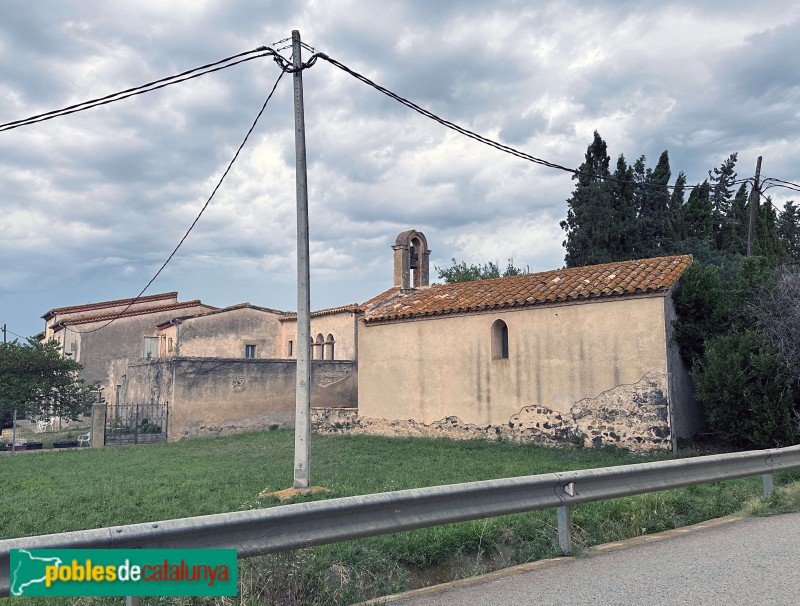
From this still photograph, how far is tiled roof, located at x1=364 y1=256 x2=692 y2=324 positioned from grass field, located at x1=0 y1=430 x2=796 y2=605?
384 centimetres

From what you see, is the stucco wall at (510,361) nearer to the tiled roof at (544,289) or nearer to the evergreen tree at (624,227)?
the tiled roof at (544,289)

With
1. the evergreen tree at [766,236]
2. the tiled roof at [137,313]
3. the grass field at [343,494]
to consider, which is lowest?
the grass field at [343,494]

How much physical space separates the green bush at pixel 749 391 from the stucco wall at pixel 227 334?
2443 centimetres

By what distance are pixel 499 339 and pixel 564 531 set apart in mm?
12824

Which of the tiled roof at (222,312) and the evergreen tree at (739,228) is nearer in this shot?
the tiled roof at (222,312)

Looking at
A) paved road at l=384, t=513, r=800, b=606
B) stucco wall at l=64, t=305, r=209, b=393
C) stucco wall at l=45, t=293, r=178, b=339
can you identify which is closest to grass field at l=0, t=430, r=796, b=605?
paved road at l=384, t=513, r=800, b=606

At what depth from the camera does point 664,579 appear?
518cm

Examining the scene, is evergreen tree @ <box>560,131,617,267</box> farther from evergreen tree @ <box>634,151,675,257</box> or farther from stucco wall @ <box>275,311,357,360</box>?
stucco wall @ <box>275,311,357,360</box>

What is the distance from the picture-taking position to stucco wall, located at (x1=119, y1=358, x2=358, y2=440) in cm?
2350

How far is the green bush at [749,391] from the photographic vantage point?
563 inches

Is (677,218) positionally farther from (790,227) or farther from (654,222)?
(790,227)

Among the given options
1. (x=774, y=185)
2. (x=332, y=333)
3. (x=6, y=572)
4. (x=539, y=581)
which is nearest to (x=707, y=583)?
(x=539, y=581)

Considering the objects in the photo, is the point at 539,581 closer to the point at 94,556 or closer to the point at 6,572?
the point at 94,556

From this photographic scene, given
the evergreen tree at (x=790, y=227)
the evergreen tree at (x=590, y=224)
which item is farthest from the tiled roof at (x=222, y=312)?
the evergreen tree at (x=790, y=227)
